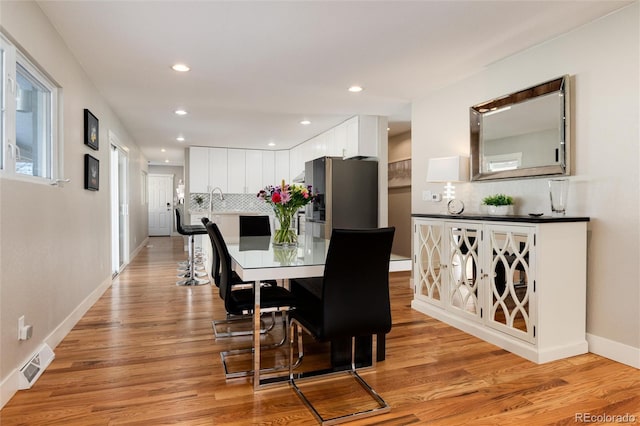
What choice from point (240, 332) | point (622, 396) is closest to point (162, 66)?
point (240, 332)

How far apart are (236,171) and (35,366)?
6.54 metres

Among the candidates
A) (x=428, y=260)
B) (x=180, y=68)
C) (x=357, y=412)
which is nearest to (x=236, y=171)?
(x=180, y=68)

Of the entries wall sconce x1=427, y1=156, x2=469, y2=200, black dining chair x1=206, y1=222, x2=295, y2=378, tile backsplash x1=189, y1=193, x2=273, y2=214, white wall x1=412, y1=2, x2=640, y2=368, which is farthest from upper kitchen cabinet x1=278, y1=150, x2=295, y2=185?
black dining chair x1=206, y1=222, x2=295, y2=378

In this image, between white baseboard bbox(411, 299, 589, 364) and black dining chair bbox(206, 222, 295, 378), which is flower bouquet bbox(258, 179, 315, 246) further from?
white baseboard bbox(411, 299, 589, 364)

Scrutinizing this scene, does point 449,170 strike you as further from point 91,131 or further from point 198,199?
point 198,199

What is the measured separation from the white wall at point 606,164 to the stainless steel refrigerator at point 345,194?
8.03 ft

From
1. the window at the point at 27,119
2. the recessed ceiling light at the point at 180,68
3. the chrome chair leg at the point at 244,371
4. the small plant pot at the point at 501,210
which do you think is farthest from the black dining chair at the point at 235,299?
the small plant pot at the point at 501,210

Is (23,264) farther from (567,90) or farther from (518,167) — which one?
(567,90)

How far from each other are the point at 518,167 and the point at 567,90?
661 millimetres

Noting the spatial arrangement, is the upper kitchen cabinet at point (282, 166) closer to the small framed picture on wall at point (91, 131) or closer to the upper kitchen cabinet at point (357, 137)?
the upper kitchen cabinet at point (357, 137)

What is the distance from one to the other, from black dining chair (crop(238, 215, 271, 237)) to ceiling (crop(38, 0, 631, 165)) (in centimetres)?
141

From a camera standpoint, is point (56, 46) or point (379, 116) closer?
point (56, 46)

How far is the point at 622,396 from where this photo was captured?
2.13 metres

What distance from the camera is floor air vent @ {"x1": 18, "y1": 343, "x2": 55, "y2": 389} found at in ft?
7.11
